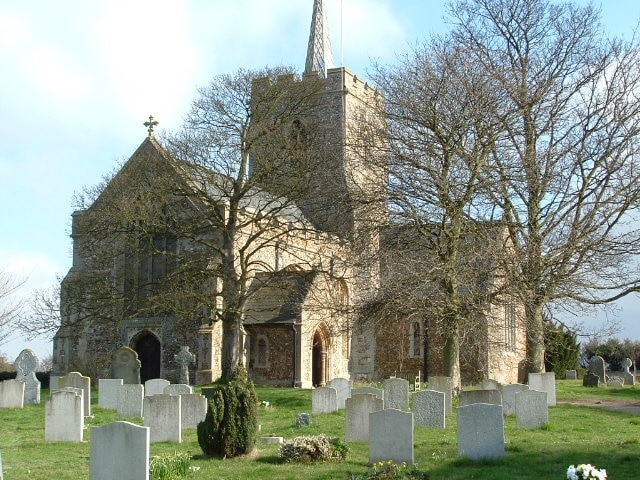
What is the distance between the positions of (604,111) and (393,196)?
22.9ft

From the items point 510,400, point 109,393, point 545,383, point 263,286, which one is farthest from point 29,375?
point 545,383

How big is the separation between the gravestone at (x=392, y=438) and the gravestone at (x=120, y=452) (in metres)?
3.37

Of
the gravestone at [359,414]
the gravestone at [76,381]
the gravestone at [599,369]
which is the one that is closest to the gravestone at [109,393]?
the gravestone at [76,381]

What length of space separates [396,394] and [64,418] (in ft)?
20.7

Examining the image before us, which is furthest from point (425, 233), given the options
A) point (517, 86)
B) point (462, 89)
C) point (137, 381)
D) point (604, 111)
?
point (137, 381)

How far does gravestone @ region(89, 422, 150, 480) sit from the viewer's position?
8.80 m

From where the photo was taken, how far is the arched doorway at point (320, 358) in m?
29.9

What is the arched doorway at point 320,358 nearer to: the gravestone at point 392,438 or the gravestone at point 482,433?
the gravestone at point 482,433

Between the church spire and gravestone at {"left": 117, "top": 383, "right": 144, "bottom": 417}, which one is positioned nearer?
gravestone at {"left": 117, "top": 383, "right": 144, "bottom": 417}

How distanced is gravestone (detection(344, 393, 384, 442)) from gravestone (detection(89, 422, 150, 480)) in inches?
191

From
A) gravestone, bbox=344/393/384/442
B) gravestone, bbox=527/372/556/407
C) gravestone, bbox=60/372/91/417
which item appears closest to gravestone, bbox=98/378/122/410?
gravestone, bbox=60/372/91/417

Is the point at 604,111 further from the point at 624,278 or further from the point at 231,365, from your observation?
the point at 231,365

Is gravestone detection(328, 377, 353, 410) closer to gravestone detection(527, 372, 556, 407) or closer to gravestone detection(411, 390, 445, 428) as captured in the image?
gravestone detection(411, 390, 445, 428)

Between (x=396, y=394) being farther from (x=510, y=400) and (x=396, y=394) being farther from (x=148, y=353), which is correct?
(x=148, y=353)
